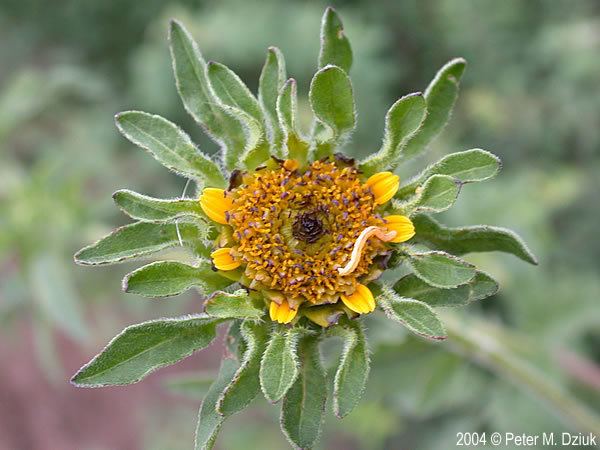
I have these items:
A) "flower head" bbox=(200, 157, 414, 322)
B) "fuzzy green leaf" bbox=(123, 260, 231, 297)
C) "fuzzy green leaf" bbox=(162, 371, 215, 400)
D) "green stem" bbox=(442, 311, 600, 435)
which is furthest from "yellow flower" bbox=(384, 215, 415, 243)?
"fuzzy green leaf" bbox=(162, 371, 215, 400)

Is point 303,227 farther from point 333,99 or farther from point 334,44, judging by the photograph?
point 334,44

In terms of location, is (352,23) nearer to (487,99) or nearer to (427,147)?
(487,99)

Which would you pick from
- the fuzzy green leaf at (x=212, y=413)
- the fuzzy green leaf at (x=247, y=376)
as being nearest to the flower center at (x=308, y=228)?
the fuzzy green leaf at (x=247, y=376)

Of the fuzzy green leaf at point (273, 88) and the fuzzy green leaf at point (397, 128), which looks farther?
the fuzzy green leaf at point (273, 88)

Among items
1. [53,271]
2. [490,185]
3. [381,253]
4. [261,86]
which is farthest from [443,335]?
[490,185]

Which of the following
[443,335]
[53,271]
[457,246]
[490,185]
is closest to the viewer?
[443,335]

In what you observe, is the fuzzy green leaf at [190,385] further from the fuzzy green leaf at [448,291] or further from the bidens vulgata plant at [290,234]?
the fuzzy green leaf at [448,291]
